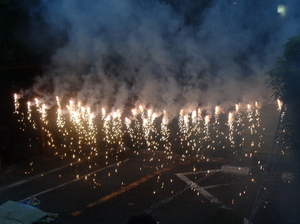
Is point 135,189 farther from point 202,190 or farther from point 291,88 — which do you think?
point 291,88

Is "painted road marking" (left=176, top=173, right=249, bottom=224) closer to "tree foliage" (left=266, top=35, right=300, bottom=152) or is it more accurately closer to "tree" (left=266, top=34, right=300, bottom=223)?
"tree" (left=266, top=34, right=300, bottom=223)

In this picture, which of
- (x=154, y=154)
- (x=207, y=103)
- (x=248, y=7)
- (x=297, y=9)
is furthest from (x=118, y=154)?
(x=297, y=9)

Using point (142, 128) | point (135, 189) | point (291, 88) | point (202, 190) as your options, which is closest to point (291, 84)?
point (291, 88)

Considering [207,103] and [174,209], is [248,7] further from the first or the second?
[174,209]

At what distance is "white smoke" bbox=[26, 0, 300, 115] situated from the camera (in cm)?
783

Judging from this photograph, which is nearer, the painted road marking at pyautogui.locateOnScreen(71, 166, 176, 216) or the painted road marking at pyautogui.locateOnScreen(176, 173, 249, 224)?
the painted road marking at pyautogui.locateOnScreen(71, 166, 176, 216)

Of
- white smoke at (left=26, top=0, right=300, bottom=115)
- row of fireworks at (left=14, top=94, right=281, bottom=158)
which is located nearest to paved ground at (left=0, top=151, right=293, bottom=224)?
row of fireworks at (left=14, top=94, right=281, bottom=158)

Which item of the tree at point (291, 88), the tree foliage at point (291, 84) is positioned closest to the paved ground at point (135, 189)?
the tree at point (291, 88)

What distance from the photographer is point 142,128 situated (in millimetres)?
11242

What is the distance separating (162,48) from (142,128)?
12.3ft

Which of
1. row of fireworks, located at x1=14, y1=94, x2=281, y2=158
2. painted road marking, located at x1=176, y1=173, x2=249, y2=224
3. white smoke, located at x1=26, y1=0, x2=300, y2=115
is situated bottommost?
painted road marking, located at x1=176, y1=173, x2=249, y2=224

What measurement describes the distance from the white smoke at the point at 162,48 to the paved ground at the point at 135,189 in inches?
81.7

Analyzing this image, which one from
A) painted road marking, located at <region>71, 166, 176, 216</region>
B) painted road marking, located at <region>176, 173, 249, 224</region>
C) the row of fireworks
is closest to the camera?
painted road marking, located at <region>71, 166, 176, 216</region>

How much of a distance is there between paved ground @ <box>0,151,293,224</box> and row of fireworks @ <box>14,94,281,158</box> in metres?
0.98
